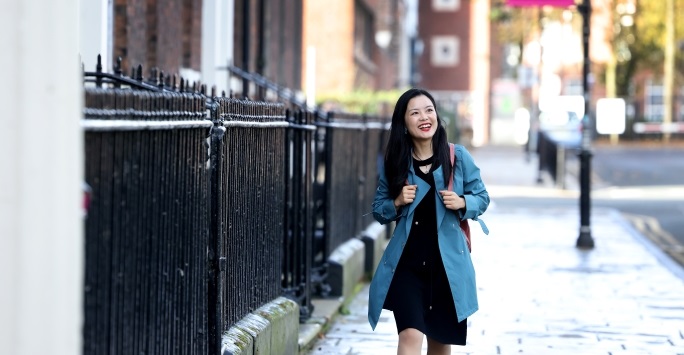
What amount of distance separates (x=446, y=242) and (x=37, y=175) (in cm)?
300

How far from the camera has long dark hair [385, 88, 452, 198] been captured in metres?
6.50

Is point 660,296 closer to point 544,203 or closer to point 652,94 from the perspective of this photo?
point 544,203

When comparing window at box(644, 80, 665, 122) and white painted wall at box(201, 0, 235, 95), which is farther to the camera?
window at box(644, 80, 665, 122)

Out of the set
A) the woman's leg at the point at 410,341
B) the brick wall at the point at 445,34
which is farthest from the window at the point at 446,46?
the woman's leg at the point at 410,341

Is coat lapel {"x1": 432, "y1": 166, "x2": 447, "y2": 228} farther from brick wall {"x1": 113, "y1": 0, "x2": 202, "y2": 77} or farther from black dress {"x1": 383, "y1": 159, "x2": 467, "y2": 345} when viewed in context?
brick wall {"x1": 113, "y1": 0, "x2": 202, "y2": 77}

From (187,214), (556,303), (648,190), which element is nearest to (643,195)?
(648,190)

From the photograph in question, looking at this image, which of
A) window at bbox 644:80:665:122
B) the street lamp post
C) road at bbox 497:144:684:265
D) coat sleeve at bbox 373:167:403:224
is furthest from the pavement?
window at bbox 644:80:665:122

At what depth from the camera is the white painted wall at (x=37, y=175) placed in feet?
12.0

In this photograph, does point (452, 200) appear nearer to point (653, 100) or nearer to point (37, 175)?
point (37, 175)

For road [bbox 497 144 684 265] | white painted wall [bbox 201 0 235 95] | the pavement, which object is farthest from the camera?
road [bbox 497 144 684 265]

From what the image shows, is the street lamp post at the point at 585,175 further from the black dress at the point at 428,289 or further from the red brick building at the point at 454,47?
the red brick building at the point at 454,47

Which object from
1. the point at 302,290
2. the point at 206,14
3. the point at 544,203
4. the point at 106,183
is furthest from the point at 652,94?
the point at 106,183

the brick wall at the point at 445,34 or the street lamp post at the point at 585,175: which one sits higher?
the brick wall at the point at 445,34

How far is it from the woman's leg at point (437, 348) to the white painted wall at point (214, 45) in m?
9.65
